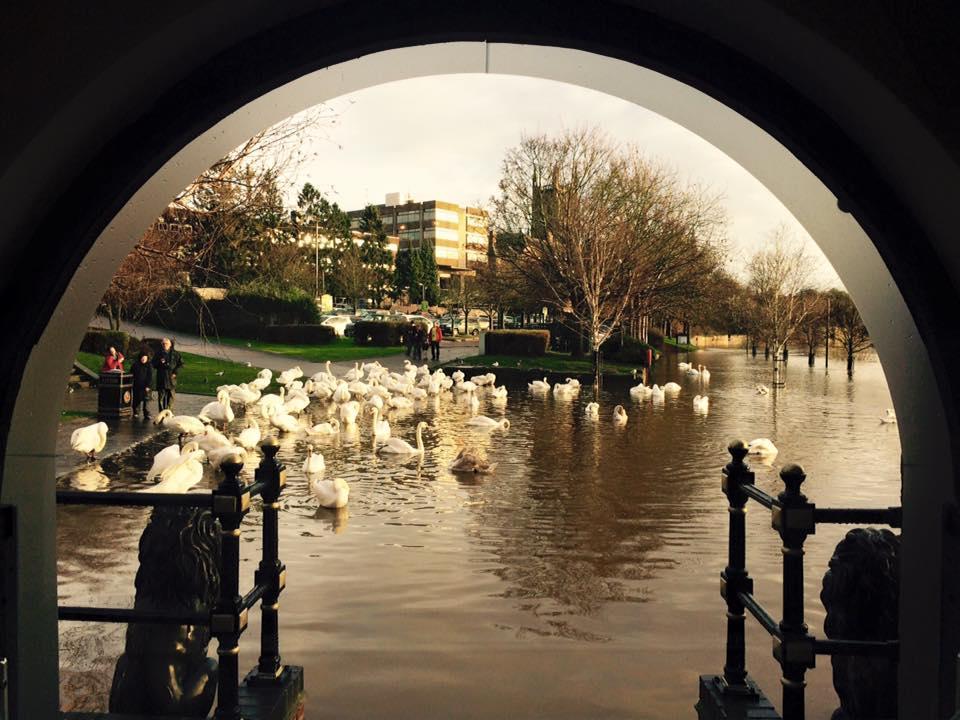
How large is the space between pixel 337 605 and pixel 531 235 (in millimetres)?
34266

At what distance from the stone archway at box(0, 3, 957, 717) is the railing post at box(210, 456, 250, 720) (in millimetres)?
561

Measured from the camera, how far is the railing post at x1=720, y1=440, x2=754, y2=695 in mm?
3916

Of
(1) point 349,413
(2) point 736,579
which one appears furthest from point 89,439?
(2) point 736,579

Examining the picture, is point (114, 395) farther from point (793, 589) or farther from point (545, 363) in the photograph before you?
point (545, 363)

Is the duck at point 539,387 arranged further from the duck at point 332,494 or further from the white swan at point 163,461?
the duck at point 332,494

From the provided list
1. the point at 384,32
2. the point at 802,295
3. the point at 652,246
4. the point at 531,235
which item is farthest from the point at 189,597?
the point at 802,295

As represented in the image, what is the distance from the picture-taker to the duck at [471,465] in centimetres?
1242

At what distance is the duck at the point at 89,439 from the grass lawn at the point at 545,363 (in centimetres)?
2167

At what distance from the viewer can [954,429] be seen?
8.44ft

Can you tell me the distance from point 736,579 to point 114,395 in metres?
16.8

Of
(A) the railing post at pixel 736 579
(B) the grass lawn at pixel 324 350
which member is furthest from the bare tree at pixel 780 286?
(A) the railing post at pixel 736 579

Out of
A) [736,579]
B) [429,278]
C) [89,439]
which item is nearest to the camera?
[736,579]

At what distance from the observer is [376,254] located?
295 feet

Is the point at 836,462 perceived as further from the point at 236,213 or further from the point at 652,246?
the point at 652,246
